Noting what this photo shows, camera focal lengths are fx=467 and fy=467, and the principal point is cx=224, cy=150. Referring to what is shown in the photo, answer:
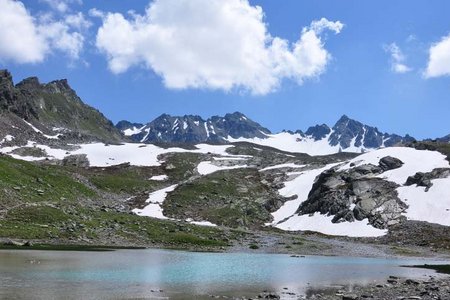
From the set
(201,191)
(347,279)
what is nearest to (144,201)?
(201,191)

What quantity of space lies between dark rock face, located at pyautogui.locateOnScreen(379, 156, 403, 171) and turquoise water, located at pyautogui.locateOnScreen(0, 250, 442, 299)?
8207 centimetres

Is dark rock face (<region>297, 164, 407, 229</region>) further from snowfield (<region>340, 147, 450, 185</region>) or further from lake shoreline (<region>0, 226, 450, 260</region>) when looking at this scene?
lake shoreline (<region>0, 226, 450, 260</region>)

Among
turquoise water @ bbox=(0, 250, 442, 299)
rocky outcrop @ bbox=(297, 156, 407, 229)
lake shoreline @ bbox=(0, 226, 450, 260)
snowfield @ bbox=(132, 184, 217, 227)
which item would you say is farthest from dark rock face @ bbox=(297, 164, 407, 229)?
turquoise water @ bbox=(0, 250, 442, 299)

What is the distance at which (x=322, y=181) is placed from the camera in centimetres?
13675

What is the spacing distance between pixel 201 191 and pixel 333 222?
43.5 meters

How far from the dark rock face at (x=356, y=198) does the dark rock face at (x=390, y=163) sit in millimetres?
2214

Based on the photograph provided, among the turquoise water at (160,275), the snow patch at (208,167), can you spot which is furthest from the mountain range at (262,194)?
the turquoise water at (160,275)

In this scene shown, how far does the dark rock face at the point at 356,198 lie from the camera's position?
4402 inches

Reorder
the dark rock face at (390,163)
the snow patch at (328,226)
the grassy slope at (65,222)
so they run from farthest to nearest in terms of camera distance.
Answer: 1. the dark rock face at (390,163)
2. the snow patch at (328,226)
3. the grassy slope at (65,222)

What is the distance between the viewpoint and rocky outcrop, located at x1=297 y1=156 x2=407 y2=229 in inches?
4409

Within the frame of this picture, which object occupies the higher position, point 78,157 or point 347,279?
point 78,157

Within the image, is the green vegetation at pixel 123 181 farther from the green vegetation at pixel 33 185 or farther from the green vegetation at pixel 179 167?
the green vegetation at pixel 33 185

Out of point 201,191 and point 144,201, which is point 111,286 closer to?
point 144,201

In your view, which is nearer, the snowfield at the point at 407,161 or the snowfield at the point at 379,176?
the snowfield at the point at 379,176
